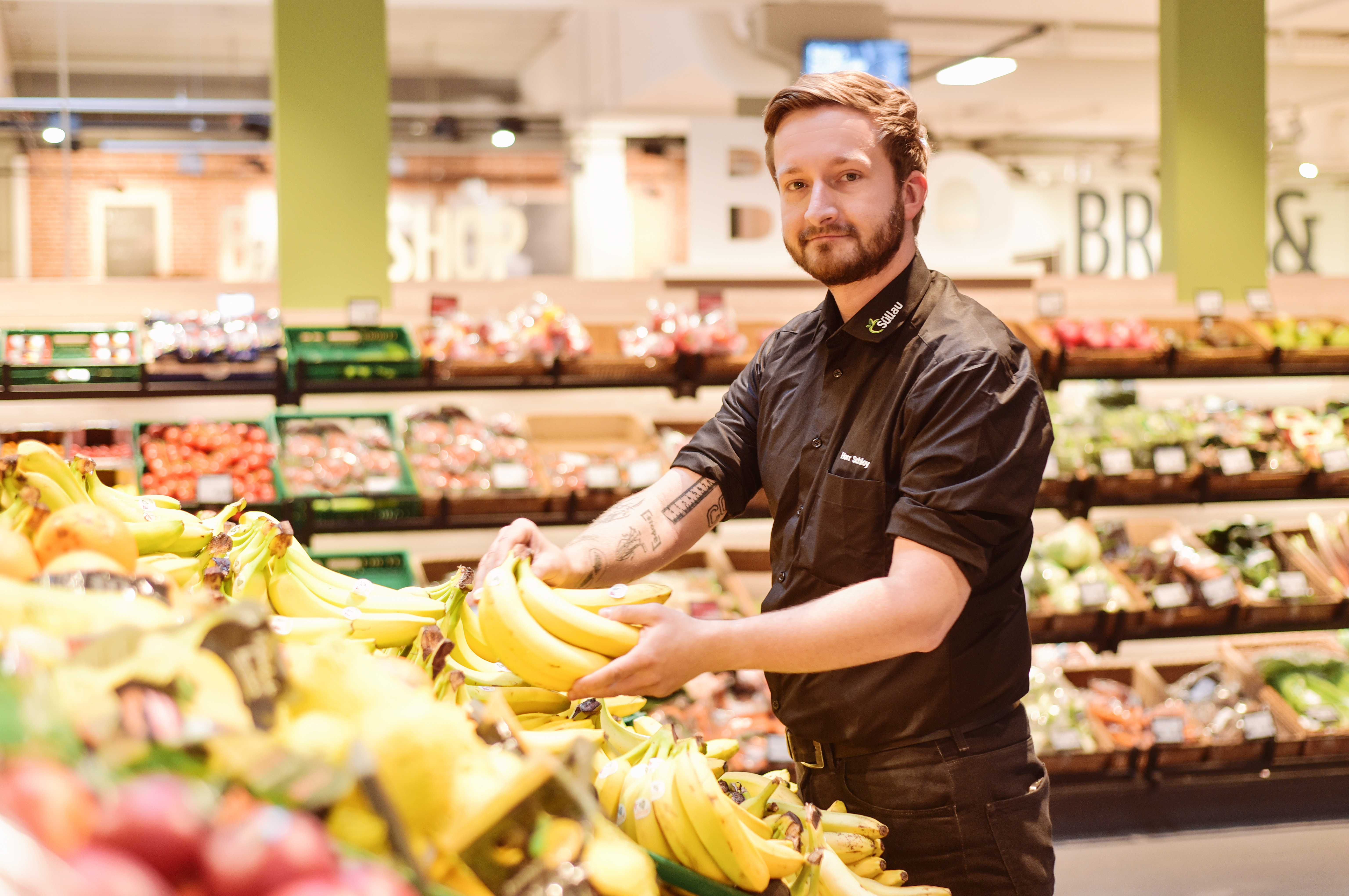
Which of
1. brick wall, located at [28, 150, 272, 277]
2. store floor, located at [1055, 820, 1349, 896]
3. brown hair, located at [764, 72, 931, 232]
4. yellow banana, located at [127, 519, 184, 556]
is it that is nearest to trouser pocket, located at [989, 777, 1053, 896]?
brown hair, located at [764, 72, 931, 232]

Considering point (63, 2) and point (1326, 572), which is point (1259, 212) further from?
point (63, 2)

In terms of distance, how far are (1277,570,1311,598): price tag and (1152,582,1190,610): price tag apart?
A: 386 millimetres

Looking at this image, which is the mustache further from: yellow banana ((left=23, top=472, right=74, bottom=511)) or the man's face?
yellow banana ((left=23, top=472, right=74, bottom=511))

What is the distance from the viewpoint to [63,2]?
940cm

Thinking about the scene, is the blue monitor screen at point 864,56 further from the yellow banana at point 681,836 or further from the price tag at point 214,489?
the yellow banana at point 681,836

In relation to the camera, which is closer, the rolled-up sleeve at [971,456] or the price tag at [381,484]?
the rolled-up sleeve at [971,456]

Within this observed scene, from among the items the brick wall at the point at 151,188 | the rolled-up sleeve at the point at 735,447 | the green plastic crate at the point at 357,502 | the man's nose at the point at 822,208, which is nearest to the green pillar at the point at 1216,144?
the green plastic crate at the point at 357,502

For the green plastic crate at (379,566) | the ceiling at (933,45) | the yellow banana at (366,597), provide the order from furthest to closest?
the ceiling at (933,45) < the green plastic crate at (379,566) < the yellow banana at (366,597)

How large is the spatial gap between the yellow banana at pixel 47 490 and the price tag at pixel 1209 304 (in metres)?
4.42

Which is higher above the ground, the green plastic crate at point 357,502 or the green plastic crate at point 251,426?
the green plastic crate at point 251,426

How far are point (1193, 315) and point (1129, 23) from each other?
576 centimetres

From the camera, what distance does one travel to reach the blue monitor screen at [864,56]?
6562mm

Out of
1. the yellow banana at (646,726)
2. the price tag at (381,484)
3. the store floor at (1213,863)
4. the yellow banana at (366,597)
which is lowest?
the store floor at (1213,863)

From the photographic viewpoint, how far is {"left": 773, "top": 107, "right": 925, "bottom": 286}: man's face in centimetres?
175
